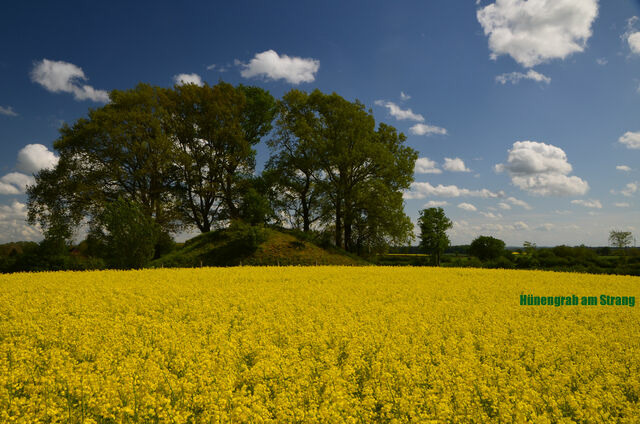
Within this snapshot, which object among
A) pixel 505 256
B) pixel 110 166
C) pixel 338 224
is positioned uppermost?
pixel 110 166

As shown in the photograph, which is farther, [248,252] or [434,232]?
[434,232]

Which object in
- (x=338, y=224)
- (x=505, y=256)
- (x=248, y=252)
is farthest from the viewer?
(x=505, y=256)

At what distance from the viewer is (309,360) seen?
17.0ft

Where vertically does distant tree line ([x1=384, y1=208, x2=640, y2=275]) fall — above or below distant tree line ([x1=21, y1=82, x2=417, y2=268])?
below

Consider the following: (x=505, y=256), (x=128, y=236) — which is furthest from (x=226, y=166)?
(x=505, y=256)

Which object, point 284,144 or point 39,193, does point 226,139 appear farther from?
point 39,193

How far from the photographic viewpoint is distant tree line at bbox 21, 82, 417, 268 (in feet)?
90.5

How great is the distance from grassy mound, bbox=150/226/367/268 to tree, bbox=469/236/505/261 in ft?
69.3

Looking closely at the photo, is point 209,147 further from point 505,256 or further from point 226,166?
point 505,256

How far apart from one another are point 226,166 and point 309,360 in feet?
108

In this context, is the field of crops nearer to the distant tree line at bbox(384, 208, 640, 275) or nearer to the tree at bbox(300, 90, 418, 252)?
the distant tree line at bbox(384, 208, 640, 275)

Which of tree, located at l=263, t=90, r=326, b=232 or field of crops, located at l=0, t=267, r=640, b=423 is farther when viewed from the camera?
tree, located at l=263, t=90, r=326, b=232

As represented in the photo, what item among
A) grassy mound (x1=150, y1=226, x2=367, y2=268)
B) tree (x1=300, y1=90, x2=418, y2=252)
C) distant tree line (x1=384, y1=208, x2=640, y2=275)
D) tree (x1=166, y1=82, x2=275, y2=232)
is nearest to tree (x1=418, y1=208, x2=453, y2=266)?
distant tree line (x1=384, y1=208, x2=640, y2=275)

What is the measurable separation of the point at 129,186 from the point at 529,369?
3340 cm
